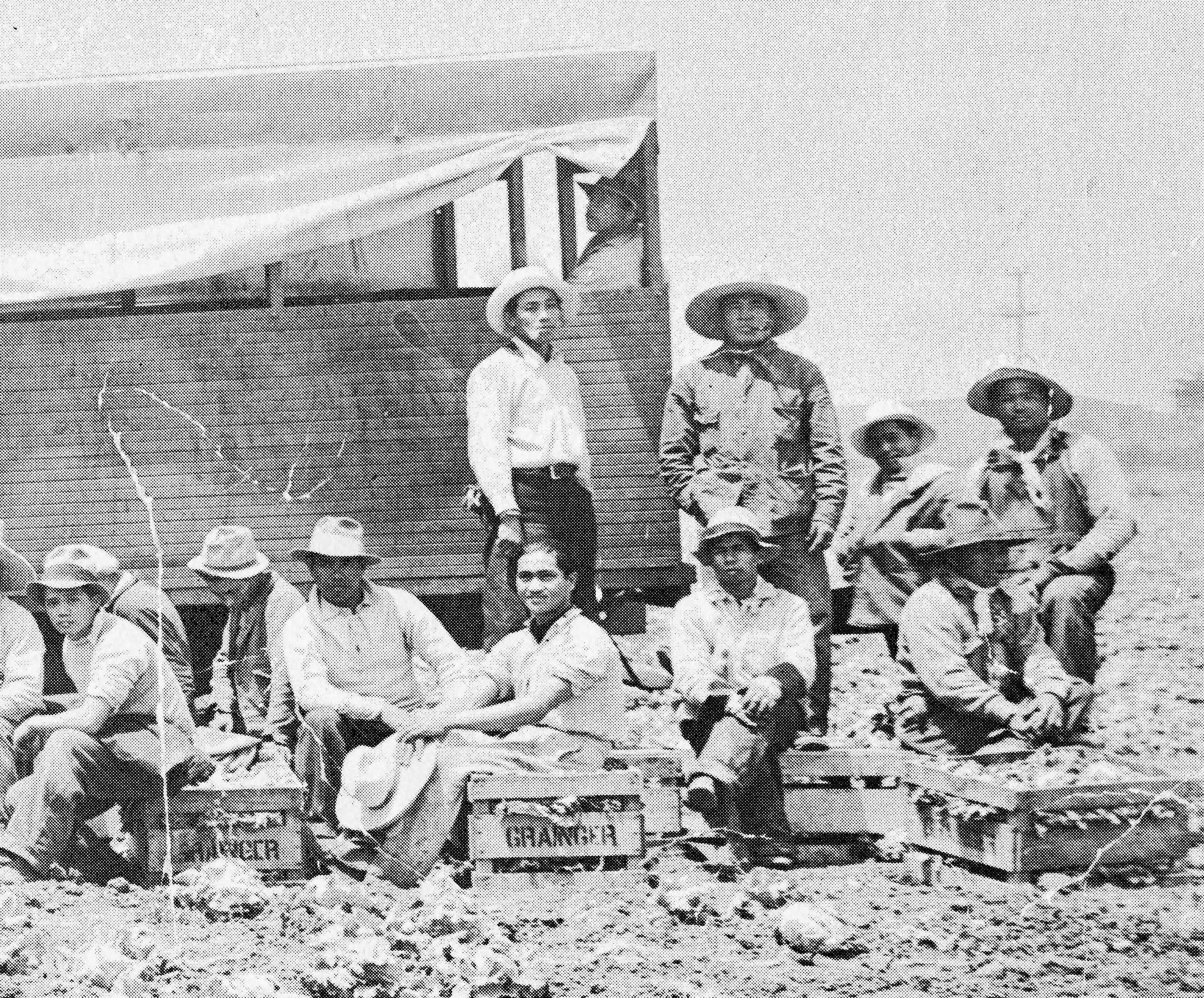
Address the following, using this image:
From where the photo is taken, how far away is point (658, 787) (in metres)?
6.91

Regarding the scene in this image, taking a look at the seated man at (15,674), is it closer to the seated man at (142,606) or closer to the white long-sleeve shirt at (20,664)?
the white long-sleeve shirt at (20,664)

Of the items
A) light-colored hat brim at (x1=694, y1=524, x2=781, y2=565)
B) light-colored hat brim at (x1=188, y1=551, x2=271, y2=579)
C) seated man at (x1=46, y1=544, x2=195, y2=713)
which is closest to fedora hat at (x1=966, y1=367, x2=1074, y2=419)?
light-colored hat brim at (x1=694, y1=524, x2=781, y2=565)

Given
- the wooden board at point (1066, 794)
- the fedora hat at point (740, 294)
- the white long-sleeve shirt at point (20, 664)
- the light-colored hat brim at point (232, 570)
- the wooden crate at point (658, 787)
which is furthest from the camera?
the light-colored hat brim at point (232, 570)

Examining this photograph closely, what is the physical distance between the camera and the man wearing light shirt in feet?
24.7

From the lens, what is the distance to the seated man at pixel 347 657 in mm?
7082

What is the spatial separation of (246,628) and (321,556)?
537 millimetres

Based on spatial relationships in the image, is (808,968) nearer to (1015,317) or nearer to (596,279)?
(596,279)

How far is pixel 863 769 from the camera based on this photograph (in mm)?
7012

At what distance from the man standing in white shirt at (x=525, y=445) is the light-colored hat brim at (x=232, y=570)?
973 mm

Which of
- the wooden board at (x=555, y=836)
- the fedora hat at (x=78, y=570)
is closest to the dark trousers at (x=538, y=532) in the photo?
the wooden board at (x=555, y=836)

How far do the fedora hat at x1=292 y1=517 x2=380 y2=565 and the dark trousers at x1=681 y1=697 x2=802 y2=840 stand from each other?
1530 mm

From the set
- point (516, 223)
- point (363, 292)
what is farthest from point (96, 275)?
point (516, 223)

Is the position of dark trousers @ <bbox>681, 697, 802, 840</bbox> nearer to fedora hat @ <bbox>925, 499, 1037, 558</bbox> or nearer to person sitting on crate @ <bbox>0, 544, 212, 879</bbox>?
fedora hat @ <bbox>925, 499, 1037, 558</bbox>

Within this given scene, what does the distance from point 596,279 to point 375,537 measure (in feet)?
4.67
